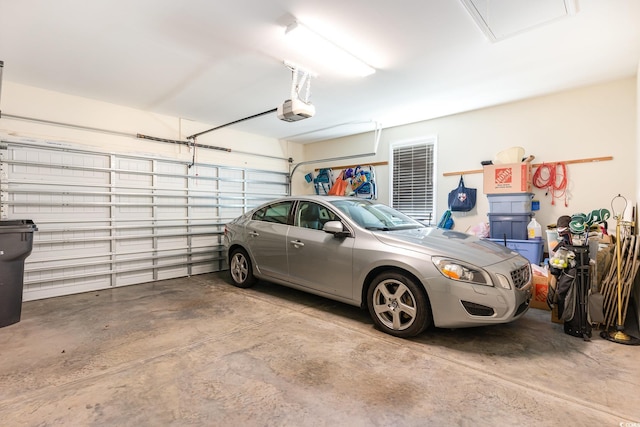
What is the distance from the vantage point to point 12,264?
10.1 feet

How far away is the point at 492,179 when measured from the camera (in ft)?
14.3

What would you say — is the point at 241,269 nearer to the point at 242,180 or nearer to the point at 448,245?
the point at 242,180

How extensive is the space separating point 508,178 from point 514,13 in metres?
2.33

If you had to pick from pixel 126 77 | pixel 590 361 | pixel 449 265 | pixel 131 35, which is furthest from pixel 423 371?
pixel 126 77

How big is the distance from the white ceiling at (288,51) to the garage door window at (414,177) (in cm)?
103

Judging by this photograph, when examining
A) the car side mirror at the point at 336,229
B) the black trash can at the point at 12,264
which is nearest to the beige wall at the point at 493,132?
the black trash can at the point at 12,264

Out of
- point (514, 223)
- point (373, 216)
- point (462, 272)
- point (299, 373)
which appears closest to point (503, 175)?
point (514, 223)

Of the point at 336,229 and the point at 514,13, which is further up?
the point at 514,13

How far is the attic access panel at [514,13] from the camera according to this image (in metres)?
2.39

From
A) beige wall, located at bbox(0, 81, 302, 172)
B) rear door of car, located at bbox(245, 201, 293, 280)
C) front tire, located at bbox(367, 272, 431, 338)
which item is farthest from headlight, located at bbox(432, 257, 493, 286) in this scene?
beige wall, located at bbox(0, 81, 302, 172)

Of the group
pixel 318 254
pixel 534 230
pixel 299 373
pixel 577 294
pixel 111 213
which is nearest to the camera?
pixel 299 373

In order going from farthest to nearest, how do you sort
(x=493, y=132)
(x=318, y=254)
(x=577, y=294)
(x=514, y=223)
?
(x=493, y=132) → (x=514, y=223) → (x=318, y=254) → (x=577, y=294)

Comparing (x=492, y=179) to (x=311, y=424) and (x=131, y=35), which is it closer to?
(x=311, y=424)

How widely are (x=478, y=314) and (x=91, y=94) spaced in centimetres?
553
